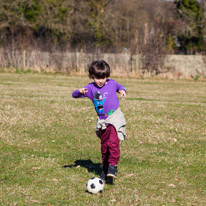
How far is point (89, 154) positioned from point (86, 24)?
105 ft

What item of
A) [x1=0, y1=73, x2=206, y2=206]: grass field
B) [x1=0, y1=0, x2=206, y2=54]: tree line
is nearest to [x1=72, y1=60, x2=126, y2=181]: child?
[x1=0, y1=73, x2=206, y2=206]: grass field

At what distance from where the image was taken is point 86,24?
39.1 m

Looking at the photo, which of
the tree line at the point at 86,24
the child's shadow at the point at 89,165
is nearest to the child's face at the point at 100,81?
the child's shadow at the point at 89,165

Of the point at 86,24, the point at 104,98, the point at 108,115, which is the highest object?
the point at 86,24

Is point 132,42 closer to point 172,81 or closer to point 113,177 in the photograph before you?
point 172,81

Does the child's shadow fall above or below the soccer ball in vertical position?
below

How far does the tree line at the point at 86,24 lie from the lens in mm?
35094

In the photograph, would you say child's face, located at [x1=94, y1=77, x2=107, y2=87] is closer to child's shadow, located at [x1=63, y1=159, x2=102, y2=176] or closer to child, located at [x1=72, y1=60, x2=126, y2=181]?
child, located at [x1=72, y1=60, x2=126, y2=181]

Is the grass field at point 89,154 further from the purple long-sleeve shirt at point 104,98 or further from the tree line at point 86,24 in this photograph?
the tree line at point 86,24

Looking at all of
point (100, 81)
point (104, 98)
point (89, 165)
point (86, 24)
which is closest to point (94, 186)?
point (104, 98)

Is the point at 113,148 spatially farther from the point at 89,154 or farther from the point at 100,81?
the point at 89,154

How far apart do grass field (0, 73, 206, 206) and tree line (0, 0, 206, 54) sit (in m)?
18.8

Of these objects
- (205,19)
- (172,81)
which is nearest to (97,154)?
(172,81)

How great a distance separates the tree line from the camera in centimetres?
3509
